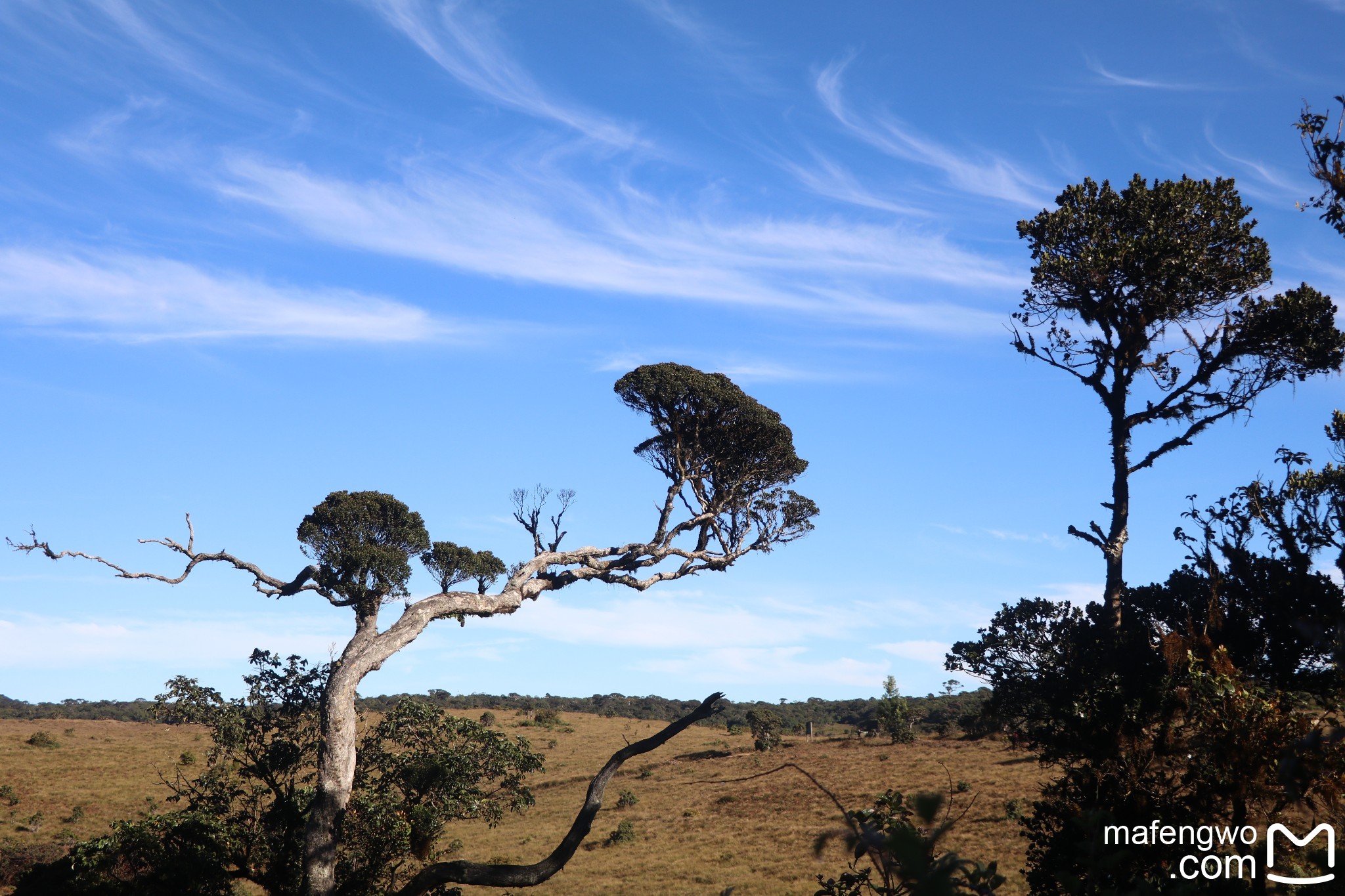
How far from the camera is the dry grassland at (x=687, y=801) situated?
3159 centimetres

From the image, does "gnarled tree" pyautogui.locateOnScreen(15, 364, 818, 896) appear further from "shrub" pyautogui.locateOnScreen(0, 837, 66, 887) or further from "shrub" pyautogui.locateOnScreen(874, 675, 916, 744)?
"shrub" pyautogui.locateOnScreen(874, 675, 916, 744)

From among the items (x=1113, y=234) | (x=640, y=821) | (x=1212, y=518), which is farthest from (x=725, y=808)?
(x=1113, y=234)

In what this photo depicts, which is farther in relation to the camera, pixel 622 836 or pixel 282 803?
pixel 622 836

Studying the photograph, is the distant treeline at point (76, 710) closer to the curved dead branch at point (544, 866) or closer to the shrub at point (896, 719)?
the shrub at point (896, 719)

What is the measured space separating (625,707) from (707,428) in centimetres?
7927

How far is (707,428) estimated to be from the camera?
1185 inches

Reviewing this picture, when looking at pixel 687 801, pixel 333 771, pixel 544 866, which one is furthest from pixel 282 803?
pixel 687 801

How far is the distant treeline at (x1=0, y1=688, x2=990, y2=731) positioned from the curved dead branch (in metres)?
63.4

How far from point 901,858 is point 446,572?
3366cm

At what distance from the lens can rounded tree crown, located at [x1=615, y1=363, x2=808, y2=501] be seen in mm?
29703

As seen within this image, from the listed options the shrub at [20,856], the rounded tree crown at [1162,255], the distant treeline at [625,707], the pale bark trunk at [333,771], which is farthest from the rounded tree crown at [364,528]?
the distant treeline at [625,707]

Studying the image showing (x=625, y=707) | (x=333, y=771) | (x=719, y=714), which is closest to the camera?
(x=333, y=771)

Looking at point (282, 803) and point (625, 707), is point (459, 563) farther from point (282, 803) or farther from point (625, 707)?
point (625, 707)

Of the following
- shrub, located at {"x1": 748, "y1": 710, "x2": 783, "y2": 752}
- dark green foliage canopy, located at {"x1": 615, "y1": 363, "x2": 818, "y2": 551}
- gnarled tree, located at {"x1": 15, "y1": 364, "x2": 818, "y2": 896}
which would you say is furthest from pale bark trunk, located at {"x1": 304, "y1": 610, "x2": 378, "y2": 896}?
shrub, located at {"x1": 748, "y1": 710, "x2": 783, "y2": 752}
